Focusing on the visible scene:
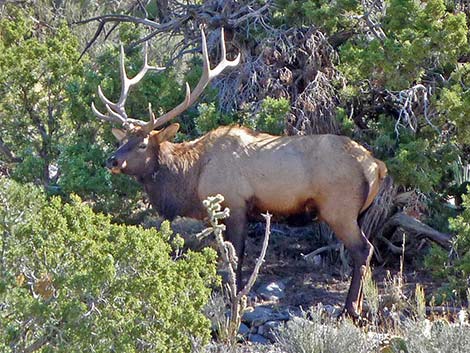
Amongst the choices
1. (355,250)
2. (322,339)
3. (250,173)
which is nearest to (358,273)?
(355,250)

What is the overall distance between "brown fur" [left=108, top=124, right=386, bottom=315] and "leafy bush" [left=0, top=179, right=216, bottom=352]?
9.32ft

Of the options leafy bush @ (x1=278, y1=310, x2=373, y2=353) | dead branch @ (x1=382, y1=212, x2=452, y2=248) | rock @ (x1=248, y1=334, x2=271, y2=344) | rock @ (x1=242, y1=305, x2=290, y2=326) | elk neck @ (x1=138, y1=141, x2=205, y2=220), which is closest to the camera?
leafy bush @ (x1=278, y1=310, x2=373, y2=353)

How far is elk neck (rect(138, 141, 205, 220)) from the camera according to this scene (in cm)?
1088

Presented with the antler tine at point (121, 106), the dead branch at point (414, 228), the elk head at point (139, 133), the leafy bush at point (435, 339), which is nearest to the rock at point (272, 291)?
the dead branch at point (414, 228)

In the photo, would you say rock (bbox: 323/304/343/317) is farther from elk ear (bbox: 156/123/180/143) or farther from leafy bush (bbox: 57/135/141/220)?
leafy bush (bbox: 57/135/141/220)


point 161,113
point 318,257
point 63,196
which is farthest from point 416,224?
point 63,196

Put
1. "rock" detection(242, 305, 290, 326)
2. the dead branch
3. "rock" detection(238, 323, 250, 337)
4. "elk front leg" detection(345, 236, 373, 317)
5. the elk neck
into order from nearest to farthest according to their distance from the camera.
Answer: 1. "rock" detection(238, 323, 250, 337)
2. "rock" detection(242, 305, 290, 326)
3. "elk front leg" detection(345, 236, 373, 317)
4. the elk neck
5. the dead branch

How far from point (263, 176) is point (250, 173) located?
0.13m

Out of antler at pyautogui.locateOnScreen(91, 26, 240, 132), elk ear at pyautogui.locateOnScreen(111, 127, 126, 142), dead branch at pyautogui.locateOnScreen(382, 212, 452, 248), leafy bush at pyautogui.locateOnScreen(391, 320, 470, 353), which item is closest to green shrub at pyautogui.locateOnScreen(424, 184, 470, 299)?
dead branch at pyautogui.locateOnScreen(382, 212, 452, 248)

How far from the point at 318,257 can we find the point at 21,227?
5262 millimetres

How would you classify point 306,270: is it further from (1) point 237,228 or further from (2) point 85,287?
(2) point 85,287

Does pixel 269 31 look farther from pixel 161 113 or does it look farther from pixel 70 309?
pixel 70 309

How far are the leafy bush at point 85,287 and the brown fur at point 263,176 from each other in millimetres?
2840

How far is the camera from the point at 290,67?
12695mm
